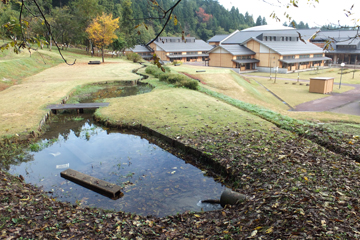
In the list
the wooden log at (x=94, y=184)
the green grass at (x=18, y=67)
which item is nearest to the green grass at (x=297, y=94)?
the wooden log at (x=94, y=184)

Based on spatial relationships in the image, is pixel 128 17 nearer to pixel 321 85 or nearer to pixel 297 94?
pixel 297 94

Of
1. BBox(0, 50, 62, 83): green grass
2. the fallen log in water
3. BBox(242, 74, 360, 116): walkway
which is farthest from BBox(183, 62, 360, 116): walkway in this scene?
BBox(0, 50, 62, 83): green grass

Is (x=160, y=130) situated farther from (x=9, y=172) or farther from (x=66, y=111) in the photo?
(x=66, y=111)

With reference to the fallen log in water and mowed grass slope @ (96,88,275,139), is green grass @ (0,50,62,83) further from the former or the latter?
the fallen log in water

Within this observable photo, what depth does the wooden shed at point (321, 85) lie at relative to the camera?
104 feet

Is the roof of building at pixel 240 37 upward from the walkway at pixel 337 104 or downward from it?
upward

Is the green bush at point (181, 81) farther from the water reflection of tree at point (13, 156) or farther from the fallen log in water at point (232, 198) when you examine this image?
the fallen log in water at point (232, 198)

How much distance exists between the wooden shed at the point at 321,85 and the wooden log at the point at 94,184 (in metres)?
32.0

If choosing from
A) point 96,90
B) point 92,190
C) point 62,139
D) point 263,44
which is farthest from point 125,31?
point 92,190

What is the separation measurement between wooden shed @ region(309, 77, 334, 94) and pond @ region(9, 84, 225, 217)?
2867 centimetres

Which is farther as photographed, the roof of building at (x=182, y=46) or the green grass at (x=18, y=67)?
the roof of building at (x=182, y=46)

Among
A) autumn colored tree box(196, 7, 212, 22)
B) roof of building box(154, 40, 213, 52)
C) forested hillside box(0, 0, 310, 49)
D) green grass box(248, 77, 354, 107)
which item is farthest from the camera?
autumn colored tree box(196, 7, 212, 22)

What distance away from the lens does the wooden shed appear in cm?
3162

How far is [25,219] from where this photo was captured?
17.4ft
